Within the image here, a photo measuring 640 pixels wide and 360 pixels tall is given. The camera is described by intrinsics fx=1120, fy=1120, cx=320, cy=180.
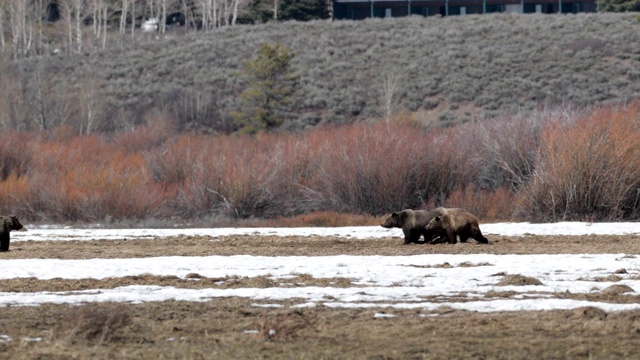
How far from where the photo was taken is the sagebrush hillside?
6919cm

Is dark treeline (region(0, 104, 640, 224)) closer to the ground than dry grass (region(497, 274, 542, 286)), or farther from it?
closer to the ground

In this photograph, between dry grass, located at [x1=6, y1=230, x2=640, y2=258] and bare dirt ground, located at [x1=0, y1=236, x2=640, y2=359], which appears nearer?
bare dirt ground, located at [x1=0, y1=236, x2=640, y2=359]

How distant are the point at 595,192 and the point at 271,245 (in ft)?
36.9

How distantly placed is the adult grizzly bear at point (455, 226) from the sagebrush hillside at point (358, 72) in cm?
4180

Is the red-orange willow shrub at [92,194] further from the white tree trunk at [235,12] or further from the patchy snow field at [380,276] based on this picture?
the white tree trunk at [235,12]

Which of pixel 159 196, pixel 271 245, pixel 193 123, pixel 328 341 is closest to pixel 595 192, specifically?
pixel 271 245

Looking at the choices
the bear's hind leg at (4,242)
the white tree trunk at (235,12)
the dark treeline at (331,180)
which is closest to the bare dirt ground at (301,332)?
the bear's hind leg at (4,242)

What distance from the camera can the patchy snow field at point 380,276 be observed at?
14023mm

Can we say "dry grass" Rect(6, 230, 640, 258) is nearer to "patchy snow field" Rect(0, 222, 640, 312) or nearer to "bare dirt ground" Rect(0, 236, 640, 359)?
"patchy snow field" Rect(0, 222, 640, 312)

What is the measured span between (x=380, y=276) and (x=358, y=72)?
64431mm

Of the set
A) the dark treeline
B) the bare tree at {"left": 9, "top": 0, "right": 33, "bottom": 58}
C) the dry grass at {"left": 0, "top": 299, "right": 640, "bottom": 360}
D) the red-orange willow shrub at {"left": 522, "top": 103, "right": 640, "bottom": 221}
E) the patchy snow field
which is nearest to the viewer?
the dry grass at {"left": 0, "top": 299, "right": 640, "bottom": 360}

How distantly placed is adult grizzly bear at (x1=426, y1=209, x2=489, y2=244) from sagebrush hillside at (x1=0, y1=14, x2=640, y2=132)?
41.8m

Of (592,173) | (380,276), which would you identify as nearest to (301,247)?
(380,276)

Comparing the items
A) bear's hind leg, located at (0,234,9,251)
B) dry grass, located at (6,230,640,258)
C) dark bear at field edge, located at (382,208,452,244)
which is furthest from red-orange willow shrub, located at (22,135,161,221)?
dark bear at field edge, located at (382,208,452,244)
